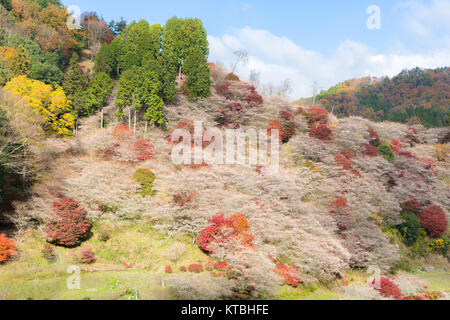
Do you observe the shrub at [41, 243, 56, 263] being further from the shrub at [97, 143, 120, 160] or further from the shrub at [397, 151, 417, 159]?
the shrub at [397, 151, 417, 159]

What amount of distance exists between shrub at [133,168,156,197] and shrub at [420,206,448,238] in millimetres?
25396

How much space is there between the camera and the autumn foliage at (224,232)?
65.5 ft

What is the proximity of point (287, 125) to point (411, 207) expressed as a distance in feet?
47.9

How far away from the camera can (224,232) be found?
2008 centimetres

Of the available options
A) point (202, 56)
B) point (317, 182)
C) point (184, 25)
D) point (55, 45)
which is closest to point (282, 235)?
point (317, 182)

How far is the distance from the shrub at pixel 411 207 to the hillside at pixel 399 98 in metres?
42.7

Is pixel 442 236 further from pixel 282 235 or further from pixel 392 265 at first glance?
pixel 282 235

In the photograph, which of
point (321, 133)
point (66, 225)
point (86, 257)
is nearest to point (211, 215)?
point (86, 257)

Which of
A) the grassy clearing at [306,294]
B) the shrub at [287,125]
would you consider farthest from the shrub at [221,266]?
the shrub at [287,125]

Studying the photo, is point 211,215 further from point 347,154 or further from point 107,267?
point 347,154

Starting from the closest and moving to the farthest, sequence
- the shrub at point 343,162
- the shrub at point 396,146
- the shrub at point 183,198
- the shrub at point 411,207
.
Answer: the shrub at point 183,198 → the shrub at point 411,207 → the shrub at point 343,162 → the shrub at point 396,146

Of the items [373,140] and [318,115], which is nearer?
[318,115]

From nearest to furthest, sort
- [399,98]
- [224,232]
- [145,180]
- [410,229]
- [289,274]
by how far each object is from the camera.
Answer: [224,232] < [289,274] < [145,180] < [410,229] < [399,98]

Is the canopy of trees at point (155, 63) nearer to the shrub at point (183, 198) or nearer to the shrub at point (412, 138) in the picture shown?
the shrub at point (183, 198)
